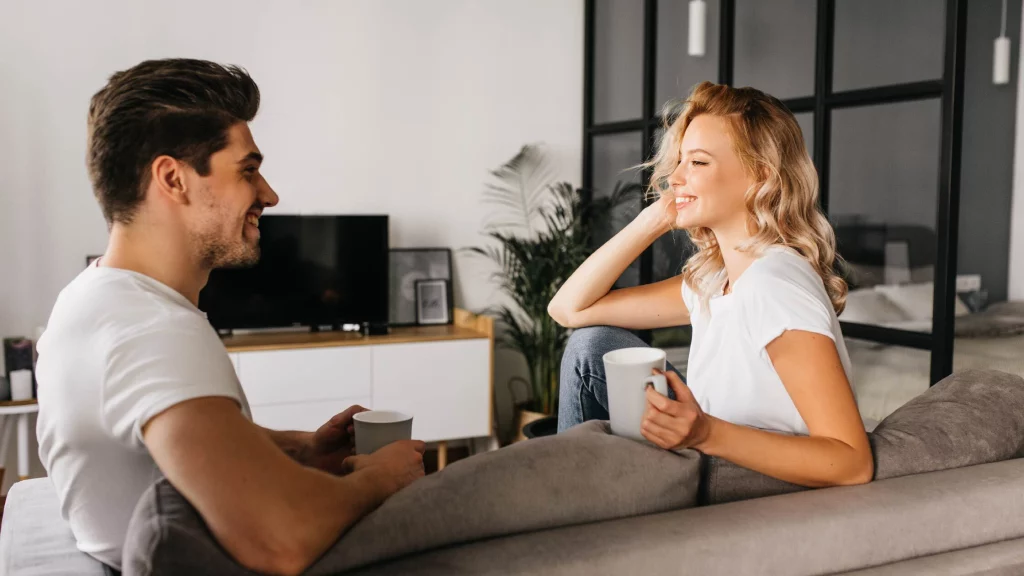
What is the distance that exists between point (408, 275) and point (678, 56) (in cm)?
165

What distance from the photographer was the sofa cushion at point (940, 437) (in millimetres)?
1203

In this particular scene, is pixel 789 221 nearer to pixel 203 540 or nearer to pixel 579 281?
pixel 579 281

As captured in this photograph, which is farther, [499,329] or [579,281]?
[499,329]

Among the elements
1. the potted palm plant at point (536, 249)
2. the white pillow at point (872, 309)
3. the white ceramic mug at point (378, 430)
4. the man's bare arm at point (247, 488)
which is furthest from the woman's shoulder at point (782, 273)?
the potted palm plant at point (536, 249)

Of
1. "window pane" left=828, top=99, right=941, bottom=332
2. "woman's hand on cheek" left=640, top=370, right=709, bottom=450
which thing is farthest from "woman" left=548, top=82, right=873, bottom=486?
"window pane" left=828, top=99, right=941, bottom=332

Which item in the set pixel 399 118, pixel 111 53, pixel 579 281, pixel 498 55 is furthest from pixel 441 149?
pixel 579 281

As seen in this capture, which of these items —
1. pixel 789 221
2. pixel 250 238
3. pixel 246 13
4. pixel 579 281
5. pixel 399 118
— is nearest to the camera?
pixel 250 238

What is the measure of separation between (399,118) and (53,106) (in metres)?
1.51

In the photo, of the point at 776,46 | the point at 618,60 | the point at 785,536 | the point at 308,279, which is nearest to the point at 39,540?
the point at 785,536

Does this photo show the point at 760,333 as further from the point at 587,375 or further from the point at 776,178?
the point at 587,375

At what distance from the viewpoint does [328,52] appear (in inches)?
166

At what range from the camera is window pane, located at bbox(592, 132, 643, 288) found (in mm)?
4480

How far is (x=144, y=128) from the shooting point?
1.17 metres

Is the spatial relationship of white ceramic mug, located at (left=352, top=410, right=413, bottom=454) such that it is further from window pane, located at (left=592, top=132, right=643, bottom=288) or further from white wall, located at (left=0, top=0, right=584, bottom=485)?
window pane, located at (left=592, top=132, right=643, bottom=288)
